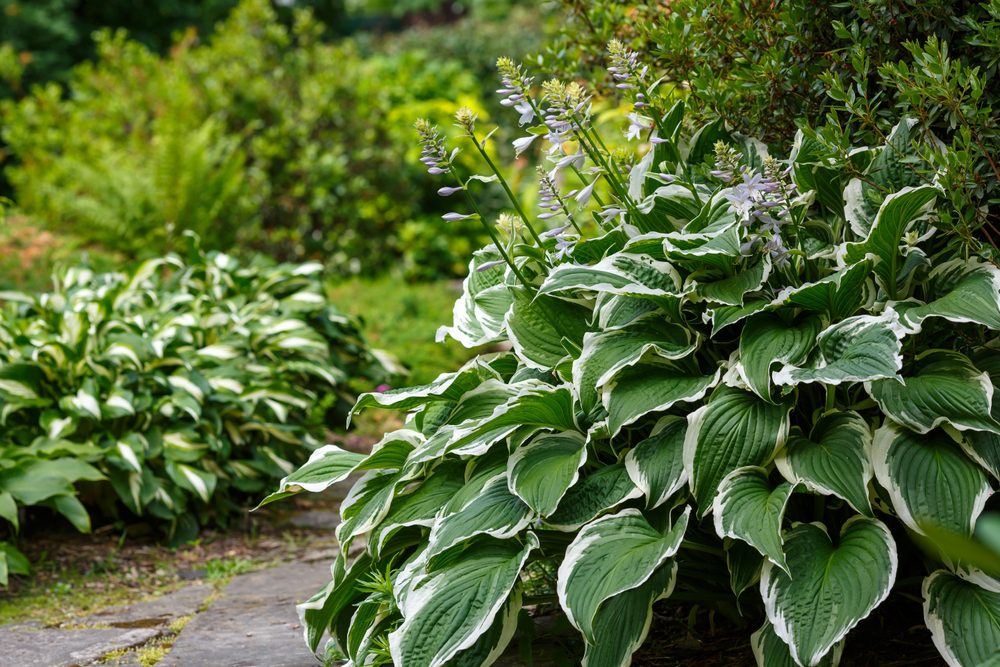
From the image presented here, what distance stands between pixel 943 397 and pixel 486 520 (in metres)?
0.94

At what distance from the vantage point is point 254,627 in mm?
2750

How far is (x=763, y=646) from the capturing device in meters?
1.99

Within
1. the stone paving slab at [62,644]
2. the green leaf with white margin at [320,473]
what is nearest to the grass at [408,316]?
the stone paving slab at [62,644]

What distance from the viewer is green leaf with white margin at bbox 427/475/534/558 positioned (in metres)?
2.07

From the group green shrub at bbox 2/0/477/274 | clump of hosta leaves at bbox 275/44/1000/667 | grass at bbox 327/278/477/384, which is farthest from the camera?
green shrub at bbox 2/0/477/274

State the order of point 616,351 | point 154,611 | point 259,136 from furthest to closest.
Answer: point 259,136 < point 154,611 < point 616,351

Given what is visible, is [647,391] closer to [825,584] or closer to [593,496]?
[593,496]

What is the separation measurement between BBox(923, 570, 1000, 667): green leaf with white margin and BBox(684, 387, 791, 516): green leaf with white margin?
400mm

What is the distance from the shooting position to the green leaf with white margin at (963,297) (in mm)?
1956

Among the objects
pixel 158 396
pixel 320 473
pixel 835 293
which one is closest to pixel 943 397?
pixel 835 293

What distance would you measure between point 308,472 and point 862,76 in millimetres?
1550

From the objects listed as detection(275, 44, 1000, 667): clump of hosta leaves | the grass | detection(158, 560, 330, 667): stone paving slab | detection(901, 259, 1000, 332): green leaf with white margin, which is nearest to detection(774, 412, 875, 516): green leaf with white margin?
detection(275, 44, 1000, 667): clump of hosta leaves

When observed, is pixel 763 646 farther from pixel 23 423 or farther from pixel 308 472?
pixel 23 423

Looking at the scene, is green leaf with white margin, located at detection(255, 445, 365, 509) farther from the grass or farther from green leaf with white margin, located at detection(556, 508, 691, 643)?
the grass
